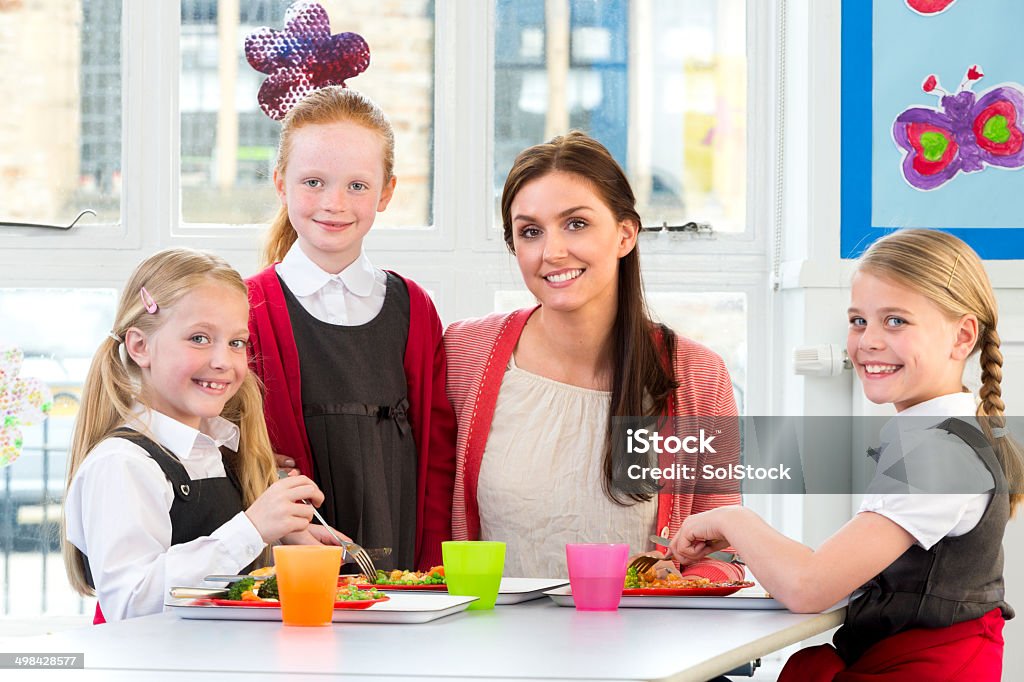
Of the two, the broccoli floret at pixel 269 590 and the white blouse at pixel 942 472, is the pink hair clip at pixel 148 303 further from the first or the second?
the white blouse at pixel 942 472

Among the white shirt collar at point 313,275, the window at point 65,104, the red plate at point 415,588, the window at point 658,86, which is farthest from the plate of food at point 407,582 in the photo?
the window at point 65,104

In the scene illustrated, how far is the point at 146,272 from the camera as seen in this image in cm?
183

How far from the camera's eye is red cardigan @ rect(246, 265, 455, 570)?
1.96 meters

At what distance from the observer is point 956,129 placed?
280cm

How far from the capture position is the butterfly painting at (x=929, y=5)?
9.16 ft

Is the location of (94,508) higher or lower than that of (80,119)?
lower

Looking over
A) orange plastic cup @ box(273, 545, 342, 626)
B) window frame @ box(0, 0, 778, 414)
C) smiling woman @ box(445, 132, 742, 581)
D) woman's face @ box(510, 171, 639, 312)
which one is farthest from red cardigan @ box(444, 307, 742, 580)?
window frame @ box(0, 0, 778, 414)

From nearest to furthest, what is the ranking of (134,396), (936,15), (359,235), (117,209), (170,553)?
(170,553) < (134,396) < (359,235) < (936,15) < (117,209)

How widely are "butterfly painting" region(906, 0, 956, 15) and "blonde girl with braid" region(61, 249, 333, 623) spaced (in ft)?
5.73

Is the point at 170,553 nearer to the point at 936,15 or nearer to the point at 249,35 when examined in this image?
the point at 249,35

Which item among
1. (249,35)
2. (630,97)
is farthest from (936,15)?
(249,35)

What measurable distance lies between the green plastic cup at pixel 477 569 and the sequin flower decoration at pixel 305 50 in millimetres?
1808

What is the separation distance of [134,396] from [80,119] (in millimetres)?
1548

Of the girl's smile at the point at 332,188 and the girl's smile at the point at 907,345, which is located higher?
the girl's smile at the point at 332,188
